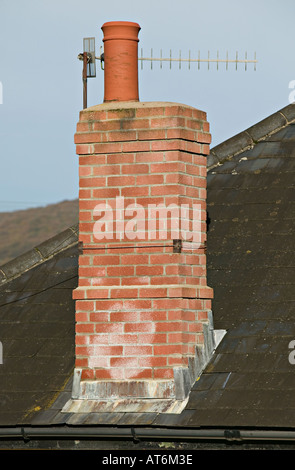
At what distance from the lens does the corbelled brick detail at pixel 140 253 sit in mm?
9188

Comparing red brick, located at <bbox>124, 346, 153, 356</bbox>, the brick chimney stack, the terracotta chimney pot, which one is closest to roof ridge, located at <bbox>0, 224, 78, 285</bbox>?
the terracotta chimney pot

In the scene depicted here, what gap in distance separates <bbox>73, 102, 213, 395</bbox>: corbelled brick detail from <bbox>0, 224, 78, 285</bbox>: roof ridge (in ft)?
7.12

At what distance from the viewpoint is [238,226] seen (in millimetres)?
10734

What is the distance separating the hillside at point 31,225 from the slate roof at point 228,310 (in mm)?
66267

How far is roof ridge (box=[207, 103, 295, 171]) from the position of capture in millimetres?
11836

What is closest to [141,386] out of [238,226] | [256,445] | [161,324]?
[161,324]

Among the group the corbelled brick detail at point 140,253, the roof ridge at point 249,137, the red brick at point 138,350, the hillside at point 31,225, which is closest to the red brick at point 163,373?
the corbelled brick detail at point 140,253

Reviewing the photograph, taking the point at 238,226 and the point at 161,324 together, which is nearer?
the point at 161,324

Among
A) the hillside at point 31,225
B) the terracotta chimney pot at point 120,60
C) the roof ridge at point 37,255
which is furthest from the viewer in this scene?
the hillside at point 31,225

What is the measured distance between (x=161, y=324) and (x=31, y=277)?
2.66 metres

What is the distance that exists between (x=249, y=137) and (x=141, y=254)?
119 inches

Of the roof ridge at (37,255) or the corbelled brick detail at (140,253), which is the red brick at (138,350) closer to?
the corbelled brick detail at (140,253)

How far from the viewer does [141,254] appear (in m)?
9.38

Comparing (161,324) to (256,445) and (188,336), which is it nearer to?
(188,336)
